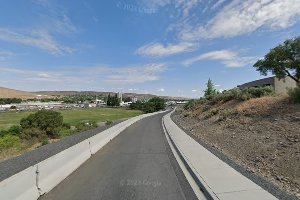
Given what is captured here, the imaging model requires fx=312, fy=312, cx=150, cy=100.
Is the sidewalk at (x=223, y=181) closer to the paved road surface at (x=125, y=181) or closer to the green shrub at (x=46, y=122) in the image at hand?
the paved road surface at (x=125, y=181)

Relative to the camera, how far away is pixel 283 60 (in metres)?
47.9

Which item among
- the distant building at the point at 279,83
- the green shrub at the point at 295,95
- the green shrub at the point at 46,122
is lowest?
the green shrub at the point at 46,122

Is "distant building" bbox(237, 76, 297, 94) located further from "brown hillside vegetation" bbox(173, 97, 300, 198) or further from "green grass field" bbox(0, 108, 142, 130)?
"brown hillside vegetation" bbox(173, 97, 300, 198)

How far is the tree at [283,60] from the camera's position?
45844 millimetres

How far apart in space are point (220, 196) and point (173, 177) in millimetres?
2577

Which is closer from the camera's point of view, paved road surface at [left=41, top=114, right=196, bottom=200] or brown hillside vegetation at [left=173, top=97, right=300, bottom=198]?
paved road surface at [left=41, top=114, right=196, bottom=200]

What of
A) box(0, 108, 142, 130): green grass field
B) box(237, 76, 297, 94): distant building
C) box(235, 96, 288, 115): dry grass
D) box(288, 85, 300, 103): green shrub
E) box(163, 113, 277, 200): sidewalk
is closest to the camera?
box(163, 113, 277, 200): sidewalk

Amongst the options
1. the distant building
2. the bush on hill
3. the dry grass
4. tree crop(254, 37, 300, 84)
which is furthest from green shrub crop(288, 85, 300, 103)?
the distant building

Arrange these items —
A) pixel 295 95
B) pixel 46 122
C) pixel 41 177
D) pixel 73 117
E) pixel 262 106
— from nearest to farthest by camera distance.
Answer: pixel 41 177 → pixel 295 95 → pixel 262 106 → pixel 46 122 → pixel 73 117

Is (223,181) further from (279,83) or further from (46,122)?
(279,83)

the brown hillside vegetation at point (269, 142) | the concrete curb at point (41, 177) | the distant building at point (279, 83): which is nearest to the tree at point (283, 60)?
the distant building at point (279, 83)

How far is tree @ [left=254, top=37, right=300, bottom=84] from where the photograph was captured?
45.8m

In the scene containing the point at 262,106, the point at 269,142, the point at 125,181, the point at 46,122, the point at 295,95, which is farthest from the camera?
the point at 46,122

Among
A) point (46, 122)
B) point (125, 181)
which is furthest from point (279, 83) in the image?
point (125, 181)
